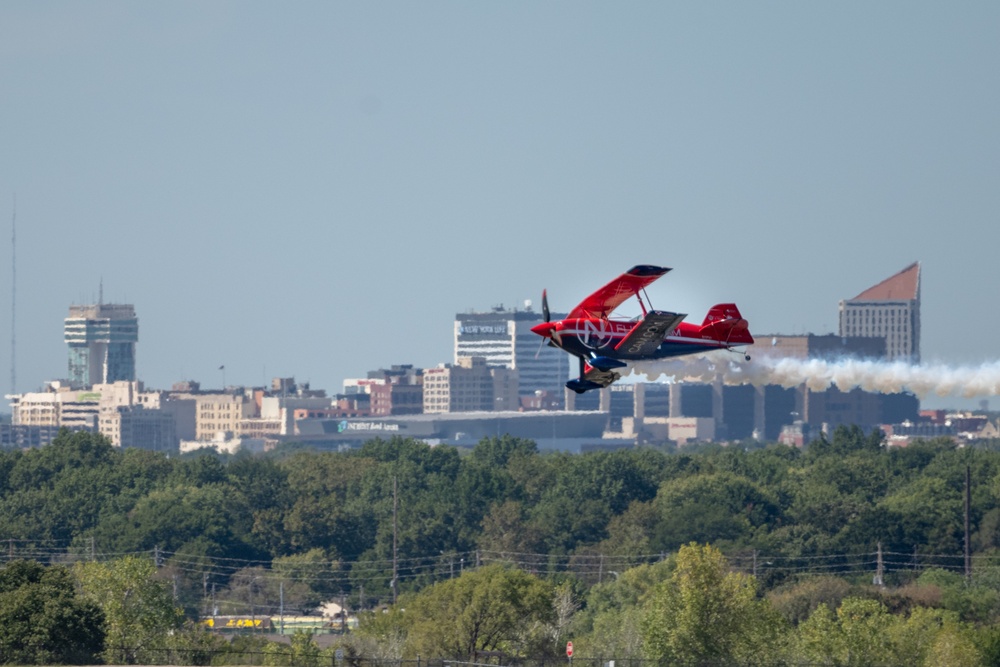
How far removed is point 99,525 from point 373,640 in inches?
2908

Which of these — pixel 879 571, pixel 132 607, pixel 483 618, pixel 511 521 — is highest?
pixel 511 521

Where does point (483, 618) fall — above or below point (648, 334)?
below

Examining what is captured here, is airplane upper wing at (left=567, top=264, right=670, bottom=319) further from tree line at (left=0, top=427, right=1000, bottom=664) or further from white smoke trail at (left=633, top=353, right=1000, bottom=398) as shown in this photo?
tree line at (left=0, top=427, right=1000, bottom=664)

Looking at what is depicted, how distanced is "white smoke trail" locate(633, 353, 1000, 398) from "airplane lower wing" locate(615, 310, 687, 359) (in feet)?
17.7

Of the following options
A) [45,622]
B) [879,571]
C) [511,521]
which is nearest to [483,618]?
[45,622]

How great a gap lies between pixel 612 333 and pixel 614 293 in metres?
1.08

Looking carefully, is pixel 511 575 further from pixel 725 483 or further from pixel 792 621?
pixel 725 483

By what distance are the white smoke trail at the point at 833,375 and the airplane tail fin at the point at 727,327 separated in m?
3.75

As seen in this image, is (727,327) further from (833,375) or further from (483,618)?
(483,618)

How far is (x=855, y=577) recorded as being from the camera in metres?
131

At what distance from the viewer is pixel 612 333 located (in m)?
54.9

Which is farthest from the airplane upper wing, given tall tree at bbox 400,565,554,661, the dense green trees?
tall tree at bbox 400,565,554,661

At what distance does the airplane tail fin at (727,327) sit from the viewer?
5678 cm

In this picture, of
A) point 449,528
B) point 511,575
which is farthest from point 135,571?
point 449,528
